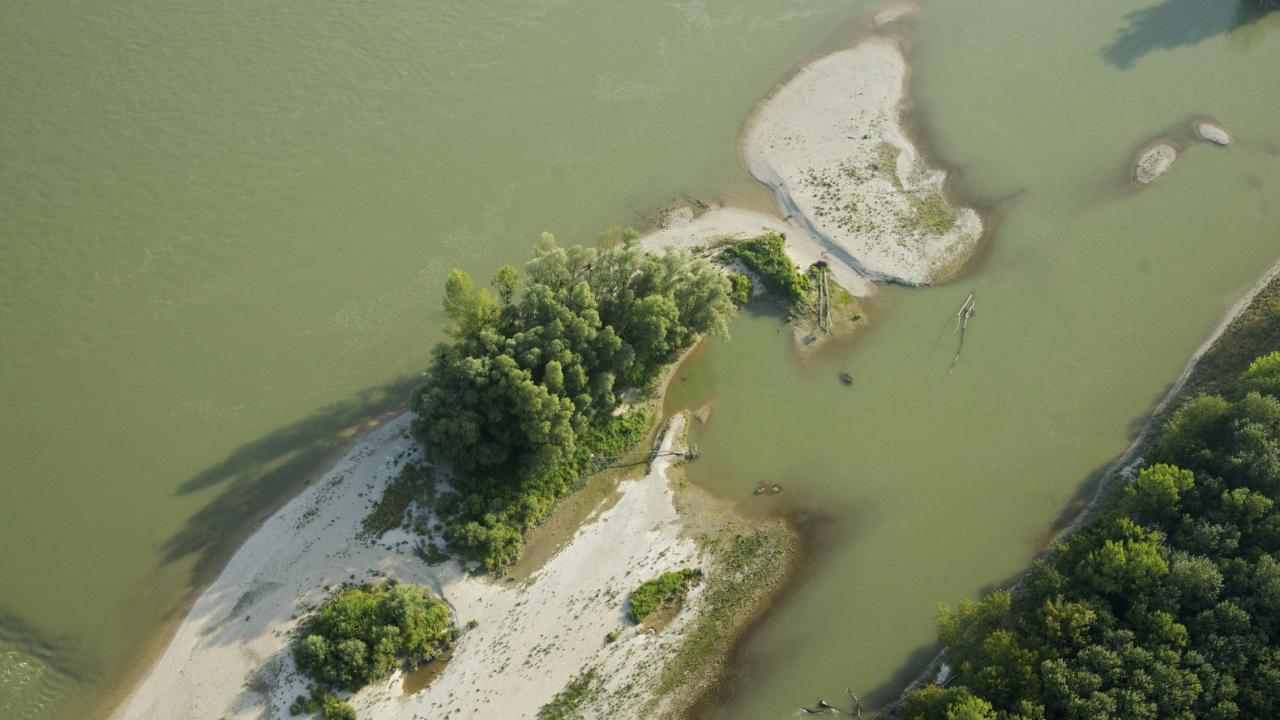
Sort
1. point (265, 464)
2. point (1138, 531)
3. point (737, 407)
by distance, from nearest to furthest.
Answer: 1. point (1138, 531)
2. point (265, 464)
3. point (737, 407)

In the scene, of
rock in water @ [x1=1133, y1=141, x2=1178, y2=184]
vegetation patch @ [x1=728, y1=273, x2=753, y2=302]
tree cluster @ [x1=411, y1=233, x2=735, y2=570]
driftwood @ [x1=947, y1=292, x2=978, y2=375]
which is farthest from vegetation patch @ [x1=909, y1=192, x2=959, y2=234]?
tree cluster @ [x1=411, y1=233, x2=735, y2=570]

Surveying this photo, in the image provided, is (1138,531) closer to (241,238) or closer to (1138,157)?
(1138,157)


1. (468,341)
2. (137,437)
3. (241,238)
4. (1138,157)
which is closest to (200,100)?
(241,238)

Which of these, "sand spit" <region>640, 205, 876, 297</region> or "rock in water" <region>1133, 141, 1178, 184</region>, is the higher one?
"sand spit" <region>640, 205, 876, 297</region>

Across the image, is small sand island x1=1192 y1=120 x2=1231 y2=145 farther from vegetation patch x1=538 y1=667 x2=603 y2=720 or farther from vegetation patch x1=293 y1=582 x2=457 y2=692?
vegetation patch x1=293 y1=582 x2=457 y2=692

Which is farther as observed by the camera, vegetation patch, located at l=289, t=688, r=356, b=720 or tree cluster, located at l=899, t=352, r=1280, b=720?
vegetation patch, located at l=289, t=688, r=356, b=720

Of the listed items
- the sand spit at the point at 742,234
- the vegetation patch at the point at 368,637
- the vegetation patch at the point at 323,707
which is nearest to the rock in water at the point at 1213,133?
the sand spit at the point at 742,234
